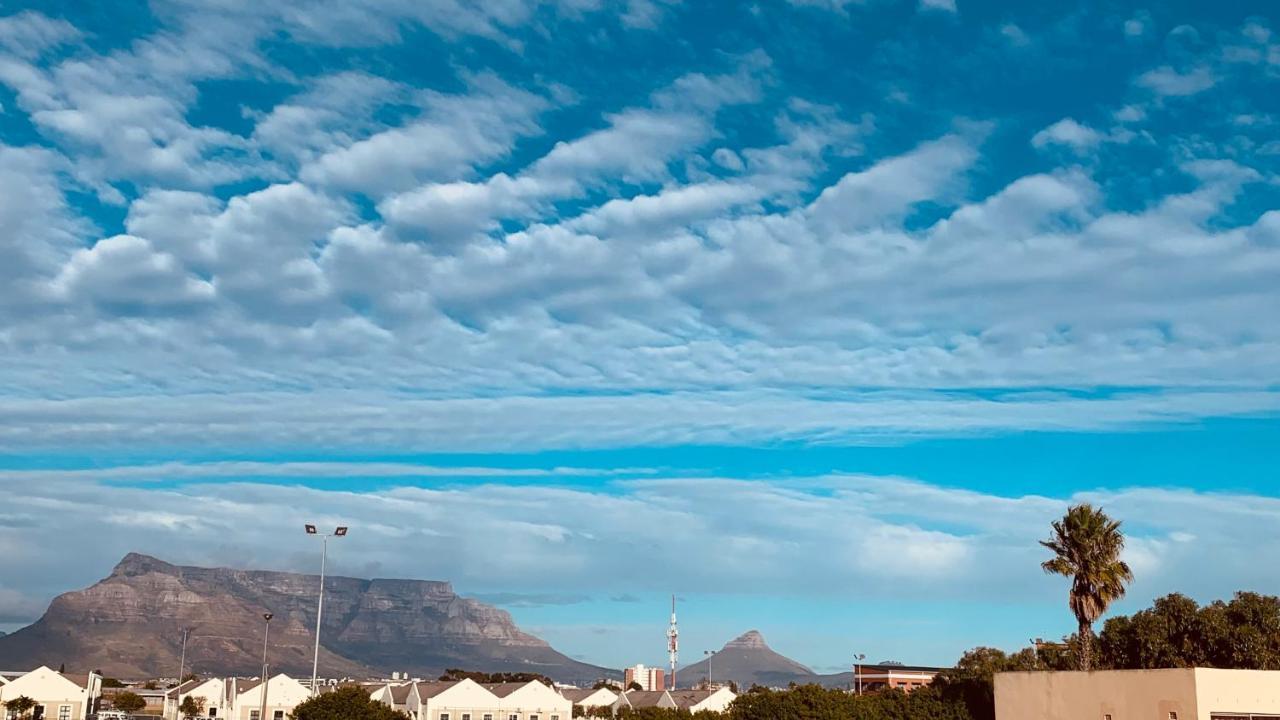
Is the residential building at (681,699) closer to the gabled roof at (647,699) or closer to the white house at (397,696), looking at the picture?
the gabled roof at (647,699)

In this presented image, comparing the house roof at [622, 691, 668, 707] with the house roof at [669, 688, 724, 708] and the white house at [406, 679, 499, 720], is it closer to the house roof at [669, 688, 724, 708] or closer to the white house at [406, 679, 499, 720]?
the house roof at [669, 688, 724, 708]

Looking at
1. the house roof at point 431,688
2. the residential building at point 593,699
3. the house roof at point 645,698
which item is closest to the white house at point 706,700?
the house roof at point 645,698

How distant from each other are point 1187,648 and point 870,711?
68.0 feet

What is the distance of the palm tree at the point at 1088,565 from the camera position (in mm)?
55688

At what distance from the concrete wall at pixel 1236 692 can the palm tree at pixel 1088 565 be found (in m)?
8.97

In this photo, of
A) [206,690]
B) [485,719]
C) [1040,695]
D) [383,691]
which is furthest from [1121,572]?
[206,690]

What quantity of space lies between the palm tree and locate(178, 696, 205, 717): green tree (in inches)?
4458

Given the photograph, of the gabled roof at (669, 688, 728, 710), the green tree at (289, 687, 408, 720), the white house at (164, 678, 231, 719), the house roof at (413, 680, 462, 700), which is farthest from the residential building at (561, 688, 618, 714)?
the green tree at (289, 687, 408, 720)

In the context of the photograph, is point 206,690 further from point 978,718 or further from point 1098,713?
point 1098,713

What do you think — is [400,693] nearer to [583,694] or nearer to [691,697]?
[583,694]

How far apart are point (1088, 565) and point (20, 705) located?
11041 centimetres

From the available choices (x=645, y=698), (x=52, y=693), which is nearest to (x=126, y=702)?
(x=52, y=693)

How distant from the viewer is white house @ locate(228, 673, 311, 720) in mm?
136625

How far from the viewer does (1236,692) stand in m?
45.7
